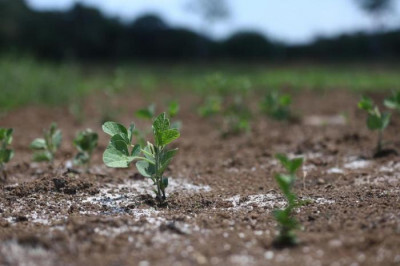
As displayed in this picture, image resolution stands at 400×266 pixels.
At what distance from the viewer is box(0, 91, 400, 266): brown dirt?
60.6 inches

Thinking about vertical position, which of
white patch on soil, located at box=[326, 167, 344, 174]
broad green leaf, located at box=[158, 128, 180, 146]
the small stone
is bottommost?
the small stone

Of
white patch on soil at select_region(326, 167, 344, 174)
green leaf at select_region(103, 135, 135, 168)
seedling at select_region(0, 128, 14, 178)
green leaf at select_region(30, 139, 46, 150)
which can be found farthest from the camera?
white patch on soil at select_region(326, 167, 344, 174)

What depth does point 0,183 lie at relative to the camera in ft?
8.67

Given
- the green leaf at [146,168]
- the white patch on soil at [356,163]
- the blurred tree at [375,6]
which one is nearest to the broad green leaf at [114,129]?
the green leaf at [146,168]

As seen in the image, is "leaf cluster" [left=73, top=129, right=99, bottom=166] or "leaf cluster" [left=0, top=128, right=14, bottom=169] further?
"leaf cluster" [left=73, top=129, right=99, bottom=166]

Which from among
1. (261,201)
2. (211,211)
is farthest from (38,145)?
(261,201)

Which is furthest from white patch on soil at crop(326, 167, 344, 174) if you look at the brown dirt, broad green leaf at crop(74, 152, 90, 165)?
broad green leaf at crop(74, 152, 90, 165)

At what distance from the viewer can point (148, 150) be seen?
223 cm

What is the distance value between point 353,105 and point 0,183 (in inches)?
219

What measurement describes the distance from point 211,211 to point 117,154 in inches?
18.6

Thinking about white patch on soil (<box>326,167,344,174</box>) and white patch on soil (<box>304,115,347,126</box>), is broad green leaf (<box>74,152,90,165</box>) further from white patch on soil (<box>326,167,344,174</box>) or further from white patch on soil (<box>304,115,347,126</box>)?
white patch on soil (<box>304,115,347,126</box>)

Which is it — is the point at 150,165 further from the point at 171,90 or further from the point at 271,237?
the point at 171,90

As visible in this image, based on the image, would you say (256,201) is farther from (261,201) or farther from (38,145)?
(38,145)

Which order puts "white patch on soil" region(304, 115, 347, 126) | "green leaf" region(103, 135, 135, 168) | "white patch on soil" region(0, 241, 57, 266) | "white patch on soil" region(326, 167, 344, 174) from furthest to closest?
"white patch on soil" region(304, 115, 347, 126), "white patch on soil" region(326, 167, 344, 174), "green leaf" region(103, 135, 135, 168), "white patch on soil" region(0, 241, 57, 266)
